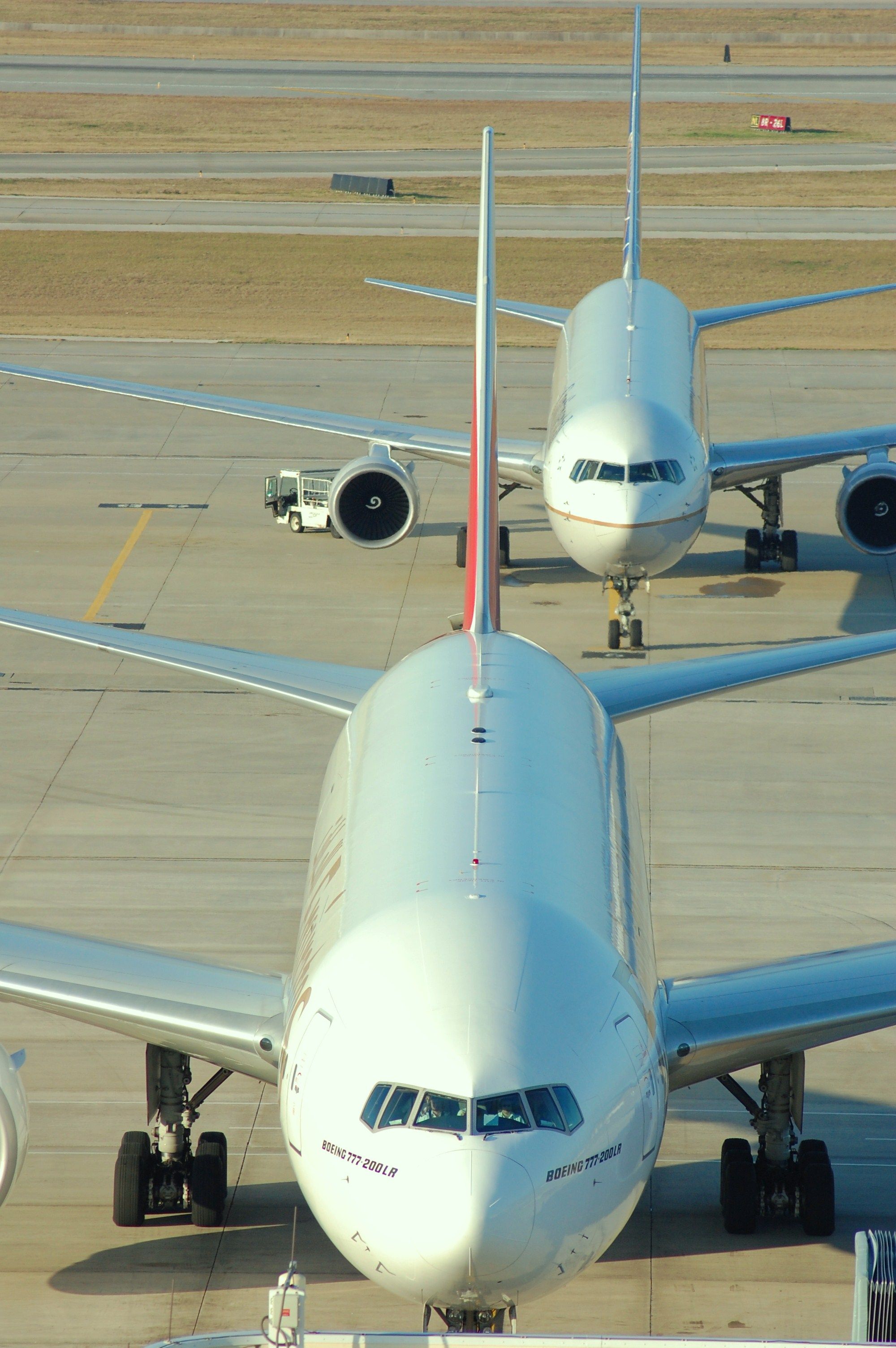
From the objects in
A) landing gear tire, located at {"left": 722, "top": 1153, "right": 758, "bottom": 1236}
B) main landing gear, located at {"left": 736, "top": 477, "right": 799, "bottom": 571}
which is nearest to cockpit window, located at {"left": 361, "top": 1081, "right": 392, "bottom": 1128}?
landing gear tire, located at {"left": 722, "top": 1153, "right": 758, "bottom": 1236}

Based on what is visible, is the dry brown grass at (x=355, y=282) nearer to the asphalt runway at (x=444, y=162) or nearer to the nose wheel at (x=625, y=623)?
the asphalt runway at (x=444, y=162)

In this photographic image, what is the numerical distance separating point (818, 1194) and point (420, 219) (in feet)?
166

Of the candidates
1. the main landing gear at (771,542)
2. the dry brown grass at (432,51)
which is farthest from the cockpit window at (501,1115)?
the dry brown grass at (432,51)

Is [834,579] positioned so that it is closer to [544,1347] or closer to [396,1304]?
[396,1304]

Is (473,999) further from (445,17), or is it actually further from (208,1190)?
(445,17)

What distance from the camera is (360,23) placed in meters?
112

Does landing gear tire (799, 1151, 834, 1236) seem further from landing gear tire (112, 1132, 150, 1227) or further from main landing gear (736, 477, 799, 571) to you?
main landing gear (736, 477, 799, 571)

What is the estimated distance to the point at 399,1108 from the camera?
10.3 metres

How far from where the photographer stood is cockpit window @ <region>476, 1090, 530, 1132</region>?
10.0 meters

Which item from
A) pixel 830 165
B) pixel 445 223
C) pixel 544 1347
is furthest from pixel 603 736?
pixel 830 165

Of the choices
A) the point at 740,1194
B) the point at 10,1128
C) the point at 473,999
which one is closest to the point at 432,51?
the point at 740,1194

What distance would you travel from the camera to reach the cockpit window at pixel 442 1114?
1005 cm

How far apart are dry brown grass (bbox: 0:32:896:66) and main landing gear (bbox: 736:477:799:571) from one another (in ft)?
239

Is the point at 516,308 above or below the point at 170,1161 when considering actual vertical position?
above
